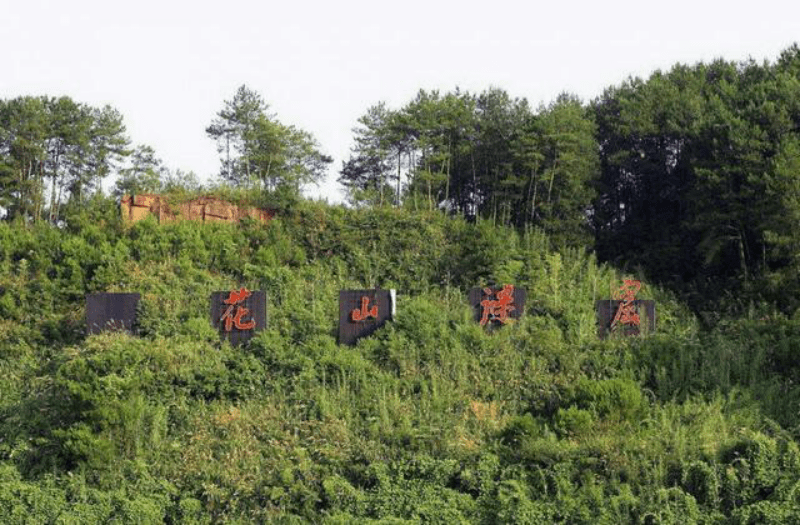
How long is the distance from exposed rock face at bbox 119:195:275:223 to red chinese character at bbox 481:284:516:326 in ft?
21.9

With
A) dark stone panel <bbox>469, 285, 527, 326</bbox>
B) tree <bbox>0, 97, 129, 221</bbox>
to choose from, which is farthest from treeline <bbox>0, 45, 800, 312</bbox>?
dark stone panel <bbox>469, 285, 527, 326</bbox>

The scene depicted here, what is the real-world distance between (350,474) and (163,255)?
8.38 meters

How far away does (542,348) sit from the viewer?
1483 centimetres

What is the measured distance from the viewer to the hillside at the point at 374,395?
1107cm

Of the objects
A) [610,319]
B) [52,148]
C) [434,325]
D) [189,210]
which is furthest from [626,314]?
[52,148]

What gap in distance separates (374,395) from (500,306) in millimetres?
3197

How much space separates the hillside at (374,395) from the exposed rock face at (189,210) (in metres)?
0.79

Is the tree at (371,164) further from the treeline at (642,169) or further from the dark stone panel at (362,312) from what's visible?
the dark stone panel at (362,312)

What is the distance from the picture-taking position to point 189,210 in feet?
66.2

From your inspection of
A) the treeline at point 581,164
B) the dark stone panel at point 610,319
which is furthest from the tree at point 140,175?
the dark stone panel at point 610,319

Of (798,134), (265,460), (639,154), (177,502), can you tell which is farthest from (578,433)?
(639,154)

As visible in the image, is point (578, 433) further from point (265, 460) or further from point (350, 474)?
point (265, 460)

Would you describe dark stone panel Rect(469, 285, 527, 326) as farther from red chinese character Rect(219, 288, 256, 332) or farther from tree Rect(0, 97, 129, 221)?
tree Rect(0, 97, 129, 221)

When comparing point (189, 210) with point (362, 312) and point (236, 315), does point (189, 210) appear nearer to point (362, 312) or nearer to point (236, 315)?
point (236, 315)
